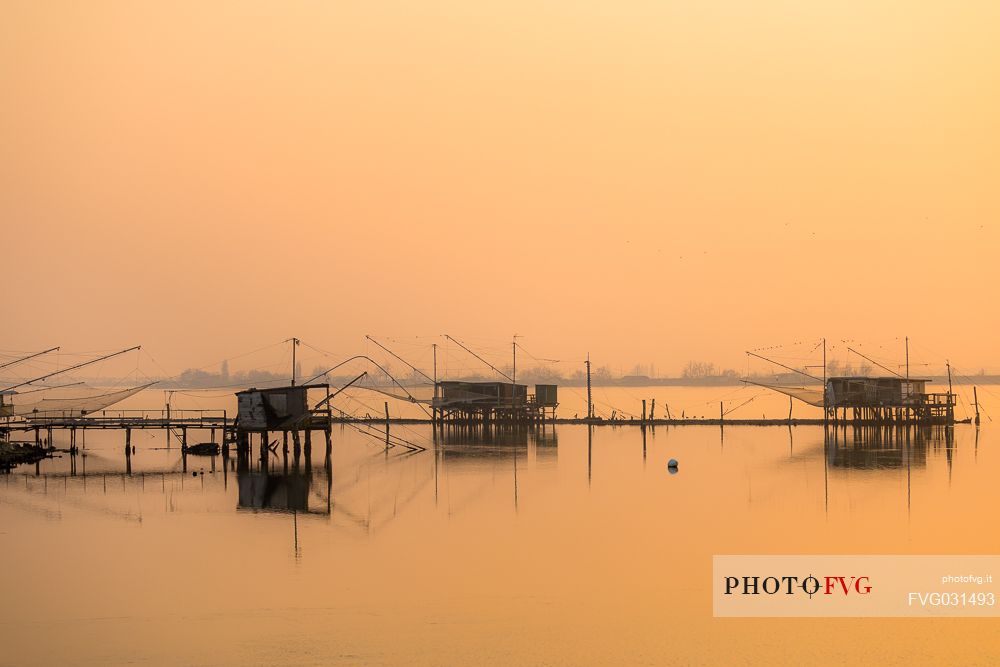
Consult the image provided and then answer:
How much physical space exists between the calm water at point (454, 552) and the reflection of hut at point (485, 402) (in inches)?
1315

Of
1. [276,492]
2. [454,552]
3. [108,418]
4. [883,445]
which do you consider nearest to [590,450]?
[883,445]

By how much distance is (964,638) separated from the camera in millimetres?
24016

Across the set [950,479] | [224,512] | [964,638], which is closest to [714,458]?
[950,479]

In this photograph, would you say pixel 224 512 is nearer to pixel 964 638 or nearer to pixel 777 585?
pixel 777 585

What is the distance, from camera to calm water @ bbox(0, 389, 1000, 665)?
2350cm

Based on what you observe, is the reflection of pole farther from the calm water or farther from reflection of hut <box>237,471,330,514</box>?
reflection of hut <box>237,471,330,514</box>

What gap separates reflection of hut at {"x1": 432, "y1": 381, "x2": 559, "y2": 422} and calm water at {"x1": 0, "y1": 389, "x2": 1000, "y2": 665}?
110ft

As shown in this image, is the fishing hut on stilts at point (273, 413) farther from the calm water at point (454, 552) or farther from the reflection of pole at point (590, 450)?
the reflection of pole at point (590, 450)

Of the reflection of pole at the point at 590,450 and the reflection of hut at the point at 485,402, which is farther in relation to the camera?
the reflection of hut at the point at 485,402

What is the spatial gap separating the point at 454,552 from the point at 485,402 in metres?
67.4

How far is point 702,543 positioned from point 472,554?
8241mm

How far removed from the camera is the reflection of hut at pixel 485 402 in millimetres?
101750

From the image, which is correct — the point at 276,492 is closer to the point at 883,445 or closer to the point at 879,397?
the point at 883,445

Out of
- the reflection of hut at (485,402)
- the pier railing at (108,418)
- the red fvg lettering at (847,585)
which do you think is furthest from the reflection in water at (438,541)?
the reflection of hut at (485,402)
